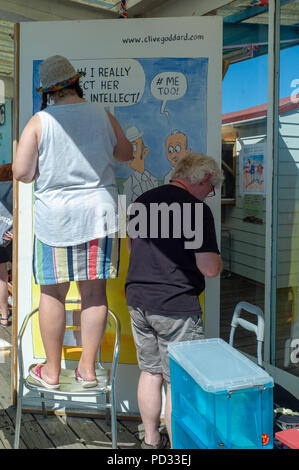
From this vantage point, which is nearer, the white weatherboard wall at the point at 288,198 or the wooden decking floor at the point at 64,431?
the wooden decking floor at the point at 64,431

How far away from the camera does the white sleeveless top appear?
2.22 m

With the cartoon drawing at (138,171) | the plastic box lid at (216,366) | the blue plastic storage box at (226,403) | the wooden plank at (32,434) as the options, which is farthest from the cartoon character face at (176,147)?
the wooden plank at (32,434)

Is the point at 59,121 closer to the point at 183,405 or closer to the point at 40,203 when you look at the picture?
the point at 40,203

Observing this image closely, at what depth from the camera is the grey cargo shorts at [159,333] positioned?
2.16 metres

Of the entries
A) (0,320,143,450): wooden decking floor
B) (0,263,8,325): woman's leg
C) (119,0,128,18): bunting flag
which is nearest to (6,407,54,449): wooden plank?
(0,320,143,450): wooden decking floor

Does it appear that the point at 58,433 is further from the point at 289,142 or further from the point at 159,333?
the point at 289,142

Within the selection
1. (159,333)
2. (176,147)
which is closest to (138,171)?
(176,147)

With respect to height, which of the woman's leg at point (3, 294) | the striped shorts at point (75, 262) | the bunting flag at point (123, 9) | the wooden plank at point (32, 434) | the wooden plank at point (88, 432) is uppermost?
the bunting flag at point (123, 9)

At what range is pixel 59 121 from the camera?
2.23 metres

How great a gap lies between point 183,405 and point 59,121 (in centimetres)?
130

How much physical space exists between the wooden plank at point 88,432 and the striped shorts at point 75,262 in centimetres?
92

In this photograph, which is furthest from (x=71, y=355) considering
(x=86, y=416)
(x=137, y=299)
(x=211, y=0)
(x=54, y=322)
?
→ (x=211, y=0)

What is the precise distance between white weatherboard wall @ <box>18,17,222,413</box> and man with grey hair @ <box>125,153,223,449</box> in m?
0.51

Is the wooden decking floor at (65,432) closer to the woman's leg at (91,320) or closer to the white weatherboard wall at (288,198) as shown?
the woman's leg at (91,320)
